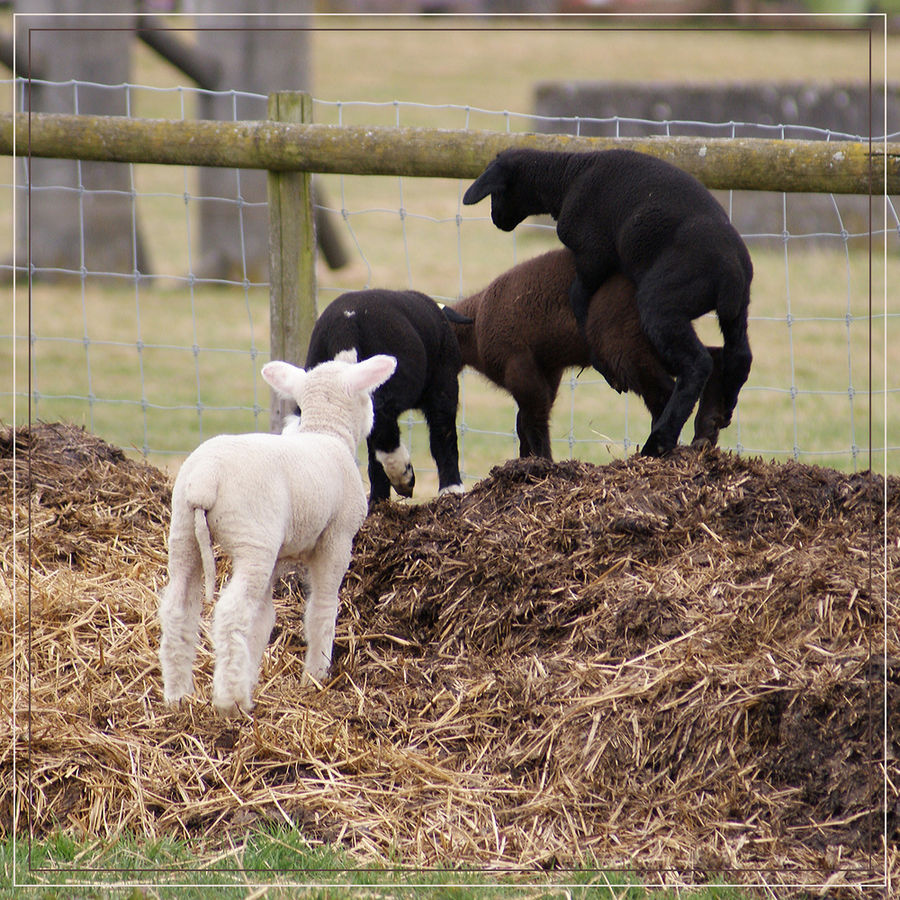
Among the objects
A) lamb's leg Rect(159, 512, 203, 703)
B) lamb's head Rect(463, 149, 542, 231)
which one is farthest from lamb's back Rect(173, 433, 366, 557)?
lamb's head Rect(463, 149, 542, 231)

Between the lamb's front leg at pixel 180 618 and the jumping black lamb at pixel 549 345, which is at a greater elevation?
the jumping black lamb at pixel 549 345

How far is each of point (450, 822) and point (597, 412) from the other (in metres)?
7.81

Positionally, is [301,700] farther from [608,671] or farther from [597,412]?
[597,412]

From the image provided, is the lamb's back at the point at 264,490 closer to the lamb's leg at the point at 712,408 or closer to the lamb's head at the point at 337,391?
the lamb's head at the point at 337,391

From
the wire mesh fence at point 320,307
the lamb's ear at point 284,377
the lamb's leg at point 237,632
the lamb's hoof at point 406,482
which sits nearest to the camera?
the lamb's leg at point 237,632

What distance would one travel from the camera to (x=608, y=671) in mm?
3623

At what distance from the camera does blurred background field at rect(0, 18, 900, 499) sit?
346 centimetres

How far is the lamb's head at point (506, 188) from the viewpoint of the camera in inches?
188

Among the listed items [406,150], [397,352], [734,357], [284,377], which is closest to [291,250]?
[406,150]

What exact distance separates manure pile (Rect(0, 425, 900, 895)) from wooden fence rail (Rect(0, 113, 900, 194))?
1443 millimetres

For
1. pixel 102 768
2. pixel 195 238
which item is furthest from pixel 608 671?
pixel 195 238

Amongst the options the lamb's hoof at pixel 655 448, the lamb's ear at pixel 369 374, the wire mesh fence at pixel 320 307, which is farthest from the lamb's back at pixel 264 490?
the wire mesh fence at pixel 320 307

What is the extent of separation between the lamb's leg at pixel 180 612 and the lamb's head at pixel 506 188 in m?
2.05

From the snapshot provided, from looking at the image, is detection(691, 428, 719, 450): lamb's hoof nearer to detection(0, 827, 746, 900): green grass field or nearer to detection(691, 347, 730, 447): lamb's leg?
detection(691, 347, 730, 447): lamb's leg
